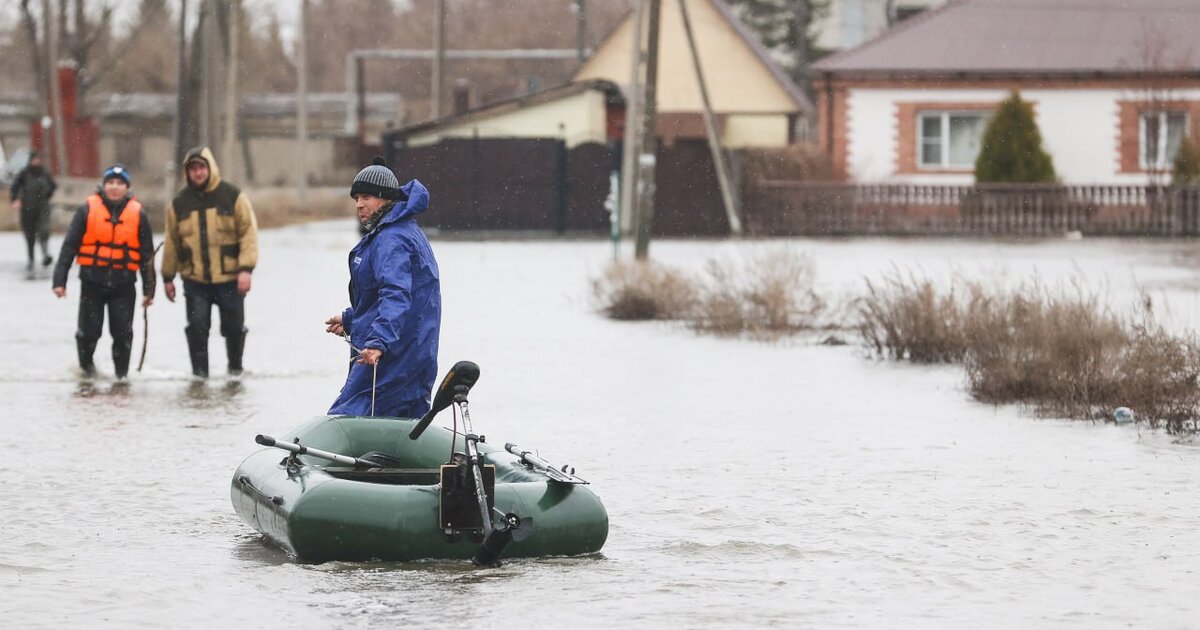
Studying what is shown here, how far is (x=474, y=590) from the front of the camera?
8.12 meters

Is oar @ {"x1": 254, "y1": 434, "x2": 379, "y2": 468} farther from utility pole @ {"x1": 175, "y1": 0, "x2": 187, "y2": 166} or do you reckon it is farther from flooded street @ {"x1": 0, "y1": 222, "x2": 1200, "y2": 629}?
utility pole @ {"x1": 175, "y1": 0, "x2": 187, "y2": 166}

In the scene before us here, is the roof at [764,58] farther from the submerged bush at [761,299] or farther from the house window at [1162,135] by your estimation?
the submerged bush at [761,299]

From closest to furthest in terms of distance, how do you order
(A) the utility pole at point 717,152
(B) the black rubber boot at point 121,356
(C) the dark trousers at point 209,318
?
(C) the dark trousers at point 209,318 < (B) the black rubber boot at point 121,356 < (A) the utility pole at point 717,152

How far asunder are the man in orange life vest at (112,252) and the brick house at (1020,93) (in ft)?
106

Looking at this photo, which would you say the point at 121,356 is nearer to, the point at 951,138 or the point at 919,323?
the point at 919,323

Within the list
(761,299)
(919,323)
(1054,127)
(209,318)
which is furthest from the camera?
(1054,127)

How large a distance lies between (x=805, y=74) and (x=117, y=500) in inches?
2837

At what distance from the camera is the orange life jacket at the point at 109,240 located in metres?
15.3

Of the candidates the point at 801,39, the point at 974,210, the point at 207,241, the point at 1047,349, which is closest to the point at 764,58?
the point at 974,210

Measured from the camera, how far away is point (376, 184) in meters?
9.43

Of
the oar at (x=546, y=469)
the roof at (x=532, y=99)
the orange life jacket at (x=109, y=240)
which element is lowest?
the oar at (x=546, y=469)

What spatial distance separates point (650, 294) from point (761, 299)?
1.99 meters

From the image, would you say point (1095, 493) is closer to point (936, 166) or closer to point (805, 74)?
point (936, 166)

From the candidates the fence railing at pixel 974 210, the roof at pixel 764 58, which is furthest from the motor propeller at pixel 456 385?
the roof at pixel 764 58
